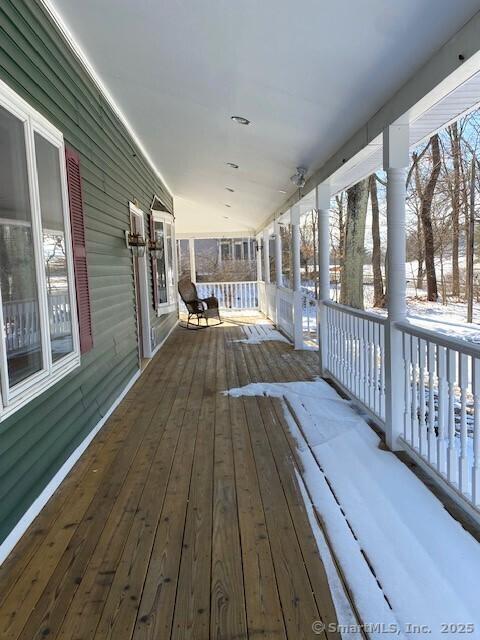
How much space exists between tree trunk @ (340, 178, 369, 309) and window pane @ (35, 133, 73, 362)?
6375mm

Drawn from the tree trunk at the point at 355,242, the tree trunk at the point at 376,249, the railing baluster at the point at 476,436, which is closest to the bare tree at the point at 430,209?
the tree trunk at the point at 376,249

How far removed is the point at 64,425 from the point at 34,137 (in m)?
1.65

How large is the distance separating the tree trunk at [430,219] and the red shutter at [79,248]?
10005 millimetres

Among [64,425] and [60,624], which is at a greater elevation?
[64,425]

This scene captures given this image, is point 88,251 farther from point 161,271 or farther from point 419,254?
point 419,254

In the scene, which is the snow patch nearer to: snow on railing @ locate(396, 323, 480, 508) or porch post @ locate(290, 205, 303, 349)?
porch post @ locate(290, 205, 303, 349)

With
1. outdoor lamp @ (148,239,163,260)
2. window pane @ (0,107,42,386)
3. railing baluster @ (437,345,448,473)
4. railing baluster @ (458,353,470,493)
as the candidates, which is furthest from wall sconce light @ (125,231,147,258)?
railing baluster @ (458,353,470,493)

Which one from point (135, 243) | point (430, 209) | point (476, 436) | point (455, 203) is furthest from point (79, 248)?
point (430, 209)

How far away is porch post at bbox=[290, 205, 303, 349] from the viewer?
682 cm

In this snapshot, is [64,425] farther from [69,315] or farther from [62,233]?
[62,233]

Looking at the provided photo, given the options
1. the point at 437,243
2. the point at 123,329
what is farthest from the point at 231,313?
the point at 123,329

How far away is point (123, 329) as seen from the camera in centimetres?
479

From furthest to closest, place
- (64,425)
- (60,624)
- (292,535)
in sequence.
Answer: (64,425)
(292,535)
(60,624)

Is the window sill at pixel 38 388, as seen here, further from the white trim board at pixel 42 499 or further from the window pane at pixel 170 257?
the window pane at pixel 170 257
